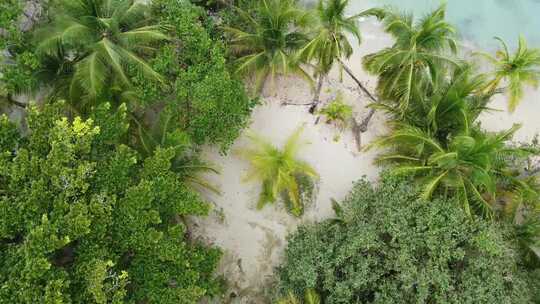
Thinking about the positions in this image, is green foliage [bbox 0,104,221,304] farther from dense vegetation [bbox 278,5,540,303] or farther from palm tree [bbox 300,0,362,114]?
palm tree [bbox 300,0,362,114]

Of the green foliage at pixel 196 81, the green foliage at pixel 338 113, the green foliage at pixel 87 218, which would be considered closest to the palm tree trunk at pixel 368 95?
the green foliage at pixel 338 113

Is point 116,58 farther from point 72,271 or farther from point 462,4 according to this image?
point 462,4

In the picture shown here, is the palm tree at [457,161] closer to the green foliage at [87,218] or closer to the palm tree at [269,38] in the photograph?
the palm tree at [269,38]

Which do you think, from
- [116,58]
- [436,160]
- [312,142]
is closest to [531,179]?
[436,160]

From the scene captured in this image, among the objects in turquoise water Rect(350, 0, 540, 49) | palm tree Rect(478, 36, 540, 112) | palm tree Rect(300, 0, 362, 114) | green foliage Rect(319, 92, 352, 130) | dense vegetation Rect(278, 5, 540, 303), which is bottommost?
dense vegetation Rect(278, 5, 540, 303)

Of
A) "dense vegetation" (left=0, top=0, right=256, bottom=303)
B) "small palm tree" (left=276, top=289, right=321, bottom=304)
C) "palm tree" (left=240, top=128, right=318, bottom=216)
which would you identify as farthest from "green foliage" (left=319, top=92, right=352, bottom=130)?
"small palm tree" (left=276, top=289, right=321, bottom=304)
